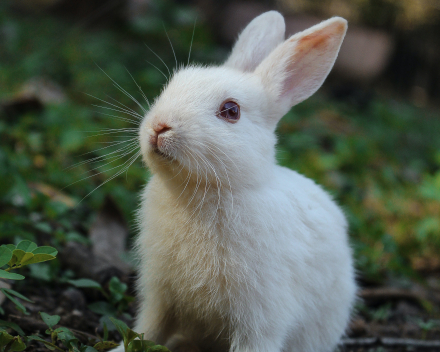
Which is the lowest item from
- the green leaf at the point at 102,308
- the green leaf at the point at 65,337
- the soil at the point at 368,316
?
the soil at the point at 368,316

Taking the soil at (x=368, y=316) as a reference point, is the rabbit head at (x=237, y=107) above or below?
above

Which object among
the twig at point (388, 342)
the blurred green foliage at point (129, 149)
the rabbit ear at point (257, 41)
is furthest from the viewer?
the blurred green foliage at point (129, 149)

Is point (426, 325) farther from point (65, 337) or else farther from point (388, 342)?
point (65, 337)

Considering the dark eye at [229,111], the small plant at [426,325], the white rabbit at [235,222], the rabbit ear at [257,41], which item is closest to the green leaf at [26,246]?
the white rabbit at [235,222]

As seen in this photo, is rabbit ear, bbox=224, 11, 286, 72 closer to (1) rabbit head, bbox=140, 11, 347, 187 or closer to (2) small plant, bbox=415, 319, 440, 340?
(1) rabbit head, bbox=140, 11, 347, 187

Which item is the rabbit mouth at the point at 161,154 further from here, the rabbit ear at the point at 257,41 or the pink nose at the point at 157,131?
the rabbit ear at the point at 257,41

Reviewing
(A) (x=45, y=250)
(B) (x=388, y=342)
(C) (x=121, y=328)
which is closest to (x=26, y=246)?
(A) (x=45, y=250)
